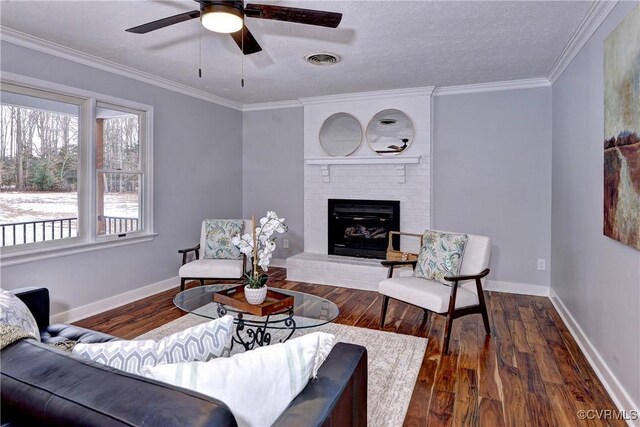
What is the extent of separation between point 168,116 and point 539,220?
447cm

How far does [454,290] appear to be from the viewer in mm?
2959

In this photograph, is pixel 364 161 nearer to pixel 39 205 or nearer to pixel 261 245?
pixel 261 245

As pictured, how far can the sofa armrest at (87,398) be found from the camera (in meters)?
0.82

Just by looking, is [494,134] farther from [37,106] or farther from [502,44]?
[37,106]

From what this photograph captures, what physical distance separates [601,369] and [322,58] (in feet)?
10.6

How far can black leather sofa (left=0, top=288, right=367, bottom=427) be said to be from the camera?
83cm

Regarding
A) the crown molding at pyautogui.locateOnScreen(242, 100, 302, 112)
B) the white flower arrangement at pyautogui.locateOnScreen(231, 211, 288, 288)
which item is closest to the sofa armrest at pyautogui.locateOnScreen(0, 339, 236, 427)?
the white flower arrangement at pyautogui.locateOnScreen(231, 211, 288, 288)

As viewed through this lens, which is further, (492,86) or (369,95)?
(369,95)

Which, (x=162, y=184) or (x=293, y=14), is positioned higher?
(x=293, y=14)

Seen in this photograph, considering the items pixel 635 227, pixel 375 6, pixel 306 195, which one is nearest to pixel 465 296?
pixel 635 227

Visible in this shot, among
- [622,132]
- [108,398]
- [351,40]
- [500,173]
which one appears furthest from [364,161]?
[108,398]

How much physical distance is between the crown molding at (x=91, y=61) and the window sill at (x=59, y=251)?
168 cm

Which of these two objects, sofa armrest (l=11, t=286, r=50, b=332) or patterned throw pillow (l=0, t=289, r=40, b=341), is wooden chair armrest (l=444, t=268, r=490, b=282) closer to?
patterned throw pillow (l=0, t=289, r=40, b=341)

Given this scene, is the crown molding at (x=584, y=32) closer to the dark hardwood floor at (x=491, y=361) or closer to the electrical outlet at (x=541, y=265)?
the electrical outlet at (x=541, y=265)
